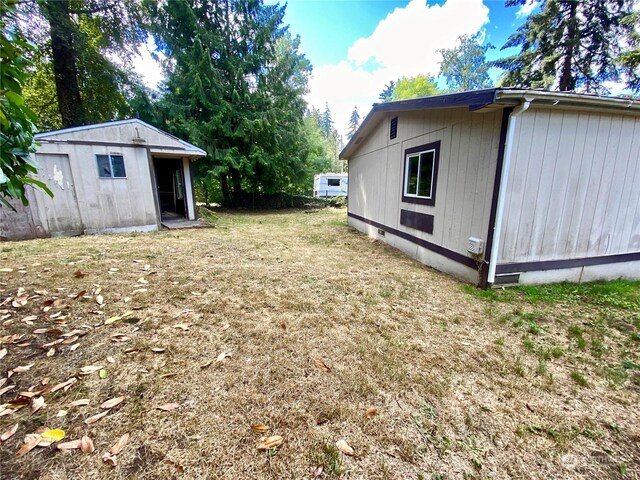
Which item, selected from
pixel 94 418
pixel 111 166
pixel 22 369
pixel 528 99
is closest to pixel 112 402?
pixel 94 418

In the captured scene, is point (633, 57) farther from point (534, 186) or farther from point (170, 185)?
point (170, 185)

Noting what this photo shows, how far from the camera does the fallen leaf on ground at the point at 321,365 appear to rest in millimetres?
2334

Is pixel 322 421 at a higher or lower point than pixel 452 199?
lower

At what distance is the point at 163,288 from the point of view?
3.83 meters

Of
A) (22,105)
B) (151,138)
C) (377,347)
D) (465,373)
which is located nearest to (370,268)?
(377,347)

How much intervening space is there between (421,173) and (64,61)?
1393 centimetres

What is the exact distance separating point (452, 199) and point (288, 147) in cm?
1253

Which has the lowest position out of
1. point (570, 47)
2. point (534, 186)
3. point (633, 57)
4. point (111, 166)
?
point (534, 186)

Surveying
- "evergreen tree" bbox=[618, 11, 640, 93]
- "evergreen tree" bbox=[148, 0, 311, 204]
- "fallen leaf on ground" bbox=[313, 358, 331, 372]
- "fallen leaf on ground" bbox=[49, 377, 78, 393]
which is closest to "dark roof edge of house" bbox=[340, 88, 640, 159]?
"fallen leaf on ground" bbox=[313, 358, 331, 372]

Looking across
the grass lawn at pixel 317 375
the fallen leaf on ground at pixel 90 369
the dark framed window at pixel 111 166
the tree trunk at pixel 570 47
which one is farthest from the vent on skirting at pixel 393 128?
the tree trunk at pixel 570 47

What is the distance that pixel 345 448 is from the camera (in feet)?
5.36

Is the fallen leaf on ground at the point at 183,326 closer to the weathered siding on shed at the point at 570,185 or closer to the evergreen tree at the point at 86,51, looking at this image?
the weathered siding on shed at the point at 570,185

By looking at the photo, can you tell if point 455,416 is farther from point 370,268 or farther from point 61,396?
point 370,268

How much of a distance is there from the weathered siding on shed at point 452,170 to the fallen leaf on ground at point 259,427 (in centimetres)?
377
